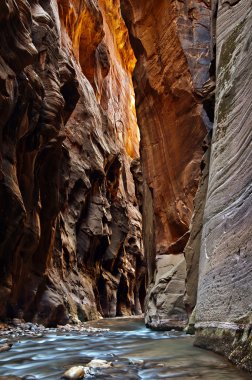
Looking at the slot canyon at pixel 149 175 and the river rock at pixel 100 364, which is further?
the slot canyon at pixel 149 175

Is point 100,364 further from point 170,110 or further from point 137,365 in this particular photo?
point 170,110

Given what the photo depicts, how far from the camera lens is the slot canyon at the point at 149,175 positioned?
5.34m

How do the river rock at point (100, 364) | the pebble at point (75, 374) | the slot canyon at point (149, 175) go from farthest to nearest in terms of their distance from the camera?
the slot canyon at point (149, 175)
the river rock at point (100, 364)
the pebble at point (75, 374)

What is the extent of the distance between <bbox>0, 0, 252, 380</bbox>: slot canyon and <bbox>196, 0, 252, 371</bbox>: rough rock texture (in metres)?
0.03

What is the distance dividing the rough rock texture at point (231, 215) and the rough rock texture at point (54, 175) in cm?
585

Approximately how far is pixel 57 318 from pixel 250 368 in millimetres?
12973

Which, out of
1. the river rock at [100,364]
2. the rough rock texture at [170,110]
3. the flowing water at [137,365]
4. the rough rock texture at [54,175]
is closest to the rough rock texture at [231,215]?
the flowing water at [137,365]

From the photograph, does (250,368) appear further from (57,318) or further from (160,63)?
(160,63)

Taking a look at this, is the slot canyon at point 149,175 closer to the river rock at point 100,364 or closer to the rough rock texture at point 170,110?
the rough rock texture at point 170,110

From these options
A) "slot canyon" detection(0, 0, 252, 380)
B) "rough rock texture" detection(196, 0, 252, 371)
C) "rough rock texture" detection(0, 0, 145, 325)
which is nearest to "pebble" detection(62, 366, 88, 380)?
"slot canyon" detection(0, 0, 252, 380)

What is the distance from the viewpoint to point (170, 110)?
17.8 m

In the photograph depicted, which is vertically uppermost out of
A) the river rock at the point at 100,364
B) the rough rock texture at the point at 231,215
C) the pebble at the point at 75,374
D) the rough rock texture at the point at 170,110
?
the rough rock texture at the point at 170,110

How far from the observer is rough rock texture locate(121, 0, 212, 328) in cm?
1614

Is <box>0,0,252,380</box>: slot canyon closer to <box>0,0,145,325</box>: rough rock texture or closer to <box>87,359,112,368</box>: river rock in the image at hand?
<box>0,0,145,325</box>: rough rock texture
